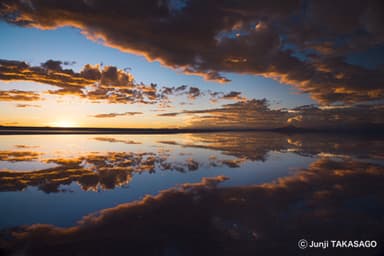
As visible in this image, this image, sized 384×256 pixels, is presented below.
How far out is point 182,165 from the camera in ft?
42.1

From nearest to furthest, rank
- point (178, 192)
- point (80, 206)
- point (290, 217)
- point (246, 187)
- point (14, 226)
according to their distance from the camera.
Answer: point (14, 226) < point (290, 217) < point (80, 206) < point (178, 192) < point (246, 187)

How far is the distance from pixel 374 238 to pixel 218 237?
11.9 feet

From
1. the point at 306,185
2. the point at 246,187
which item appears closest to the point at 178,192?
the point at 246,187

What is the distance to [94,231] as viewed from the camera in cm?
518

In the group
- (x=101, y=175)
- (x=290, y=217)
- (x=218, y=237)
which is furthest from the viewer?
(x=101, y=175)

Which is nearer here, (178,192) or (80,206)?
(80,206)

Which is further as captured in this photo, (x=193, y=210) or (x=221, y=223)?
(x=193, y=210)

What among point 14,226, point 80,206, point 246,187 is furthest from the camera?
point 246,187

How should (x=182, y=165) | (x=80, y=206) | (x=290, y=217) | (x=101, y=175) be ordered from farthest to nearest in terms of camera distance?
(x=182, y=165) → (x=101, y=175) → (x=80, y=206) → (x=290, y=217)

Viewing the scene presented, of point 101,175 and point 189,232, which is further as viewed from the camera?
point 101,175

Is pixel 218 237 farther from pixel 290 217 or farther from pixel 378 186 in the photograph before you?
pixel 378 186

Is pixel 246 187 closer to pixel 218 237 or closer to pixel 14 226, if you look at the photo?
pixel 218 237

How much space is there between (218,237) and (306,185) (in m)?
5.69

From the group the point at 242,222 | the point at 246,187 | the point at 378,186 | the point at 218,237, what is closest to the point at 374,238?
the point at 242,222
